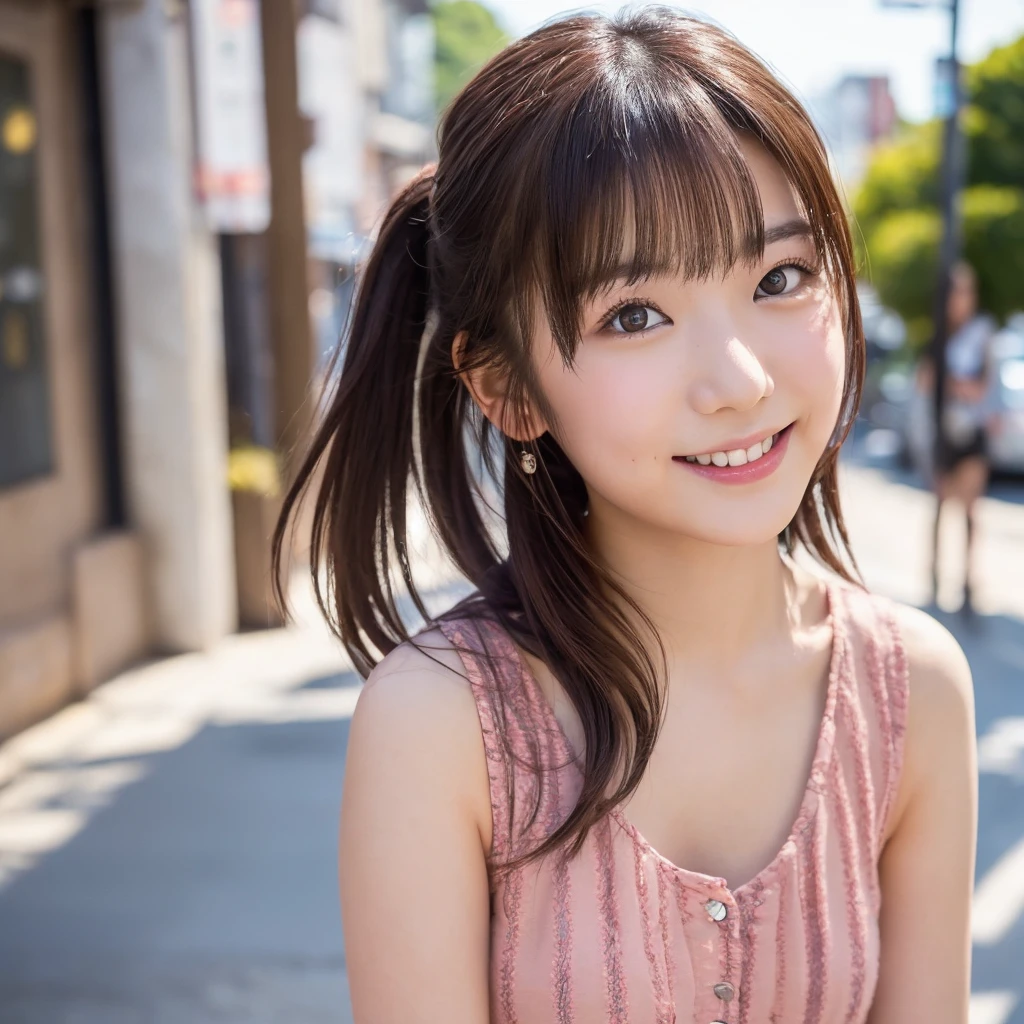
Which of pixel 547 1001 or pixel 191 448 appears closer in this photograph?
pixel 547 1001

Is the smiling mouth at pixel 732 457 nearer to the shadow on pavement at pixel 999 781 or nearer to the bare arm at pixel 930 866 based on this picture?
the bare arm at pixel 930 866

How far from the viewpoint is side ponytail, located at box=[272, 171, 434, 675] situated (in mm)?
1657

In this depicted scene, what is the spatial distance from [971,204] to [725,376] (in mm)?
17899

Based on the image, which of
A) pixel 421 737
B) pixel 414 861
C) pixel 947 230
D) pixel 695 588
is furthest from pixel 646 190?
pixel 947 230

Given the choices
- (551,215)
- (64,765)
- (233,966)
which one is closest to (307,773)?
(64,765)

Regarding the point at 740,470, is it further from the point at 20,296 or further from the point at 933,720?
the point at 20,296

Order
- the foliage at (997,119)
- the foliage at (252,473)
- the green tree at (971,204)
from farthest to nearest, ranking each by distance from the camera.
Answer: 1. the foliage at (997,119)
2. the green tree at (971,204)
3. the foliage at (252,473)

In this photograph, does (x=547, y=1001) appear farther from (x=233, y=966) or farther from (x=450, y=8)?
(x=450, y=8)

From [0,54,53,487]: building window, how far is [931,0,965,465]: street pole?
467 cm

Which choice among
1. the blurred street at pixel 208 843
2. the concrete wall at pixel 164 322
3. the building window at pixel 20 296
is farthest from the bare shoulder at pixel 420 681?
the concrete wall at pixel 164 322

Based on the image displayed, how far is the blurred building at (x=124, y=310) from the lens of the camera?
570 cm

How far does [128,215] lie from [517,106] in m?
5.38

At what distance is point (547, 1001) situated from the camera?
140 cm

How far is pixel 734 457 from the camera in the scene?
1.38m
